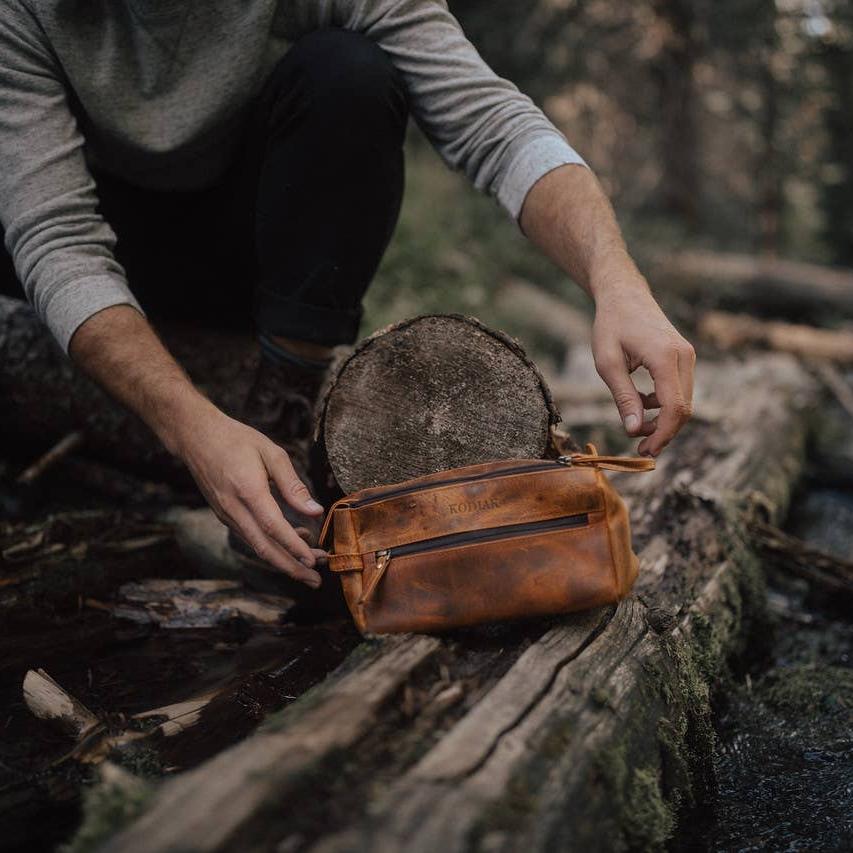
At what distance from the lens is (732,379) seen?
4.23 m

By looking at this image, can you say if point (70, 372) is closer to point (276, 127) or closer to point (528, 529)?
point (276, 127)

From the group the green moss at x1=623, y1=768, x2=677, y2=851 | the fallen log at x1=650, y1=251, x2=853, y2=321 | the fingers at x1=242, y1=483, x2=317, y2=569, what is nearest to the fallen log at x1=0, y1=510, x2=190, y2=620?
→ the fingers at x1=242, y1=483, x2=317, y2=569

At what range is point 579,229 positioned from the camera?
1773 millimetres

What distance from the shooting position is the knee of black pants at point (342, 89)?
1.88 metres

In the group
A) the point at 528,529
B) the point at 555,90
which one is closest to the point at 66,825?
the point at 528,529

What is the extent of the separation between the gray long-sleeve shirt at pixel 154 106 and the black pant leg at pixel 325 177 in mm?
106

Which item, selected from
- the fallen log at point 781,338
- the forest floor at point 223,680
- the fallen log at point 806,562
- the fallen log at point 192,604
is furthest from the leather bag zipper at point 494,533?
the fallen log at point 781,338

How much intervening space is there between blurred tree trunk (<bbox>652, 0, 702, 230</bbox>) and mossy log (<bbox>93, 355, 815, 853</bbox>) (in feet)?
31.0

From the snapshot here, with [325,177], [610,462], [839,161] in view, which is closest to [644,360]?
[610,462]

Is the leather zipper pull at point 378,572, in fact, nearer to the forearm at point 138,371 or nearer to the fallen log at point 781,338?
the forearm at point 138,371

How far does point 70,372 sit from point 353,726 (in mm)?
1781

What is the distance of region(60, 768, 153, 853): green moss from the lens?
976 mm

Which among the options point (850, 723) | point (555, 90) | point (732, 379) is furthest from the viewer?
point (555, 90)

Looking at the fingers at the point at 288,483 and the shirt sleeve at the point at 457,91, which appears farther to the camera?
the shirt sleeve at the point at 457,91
